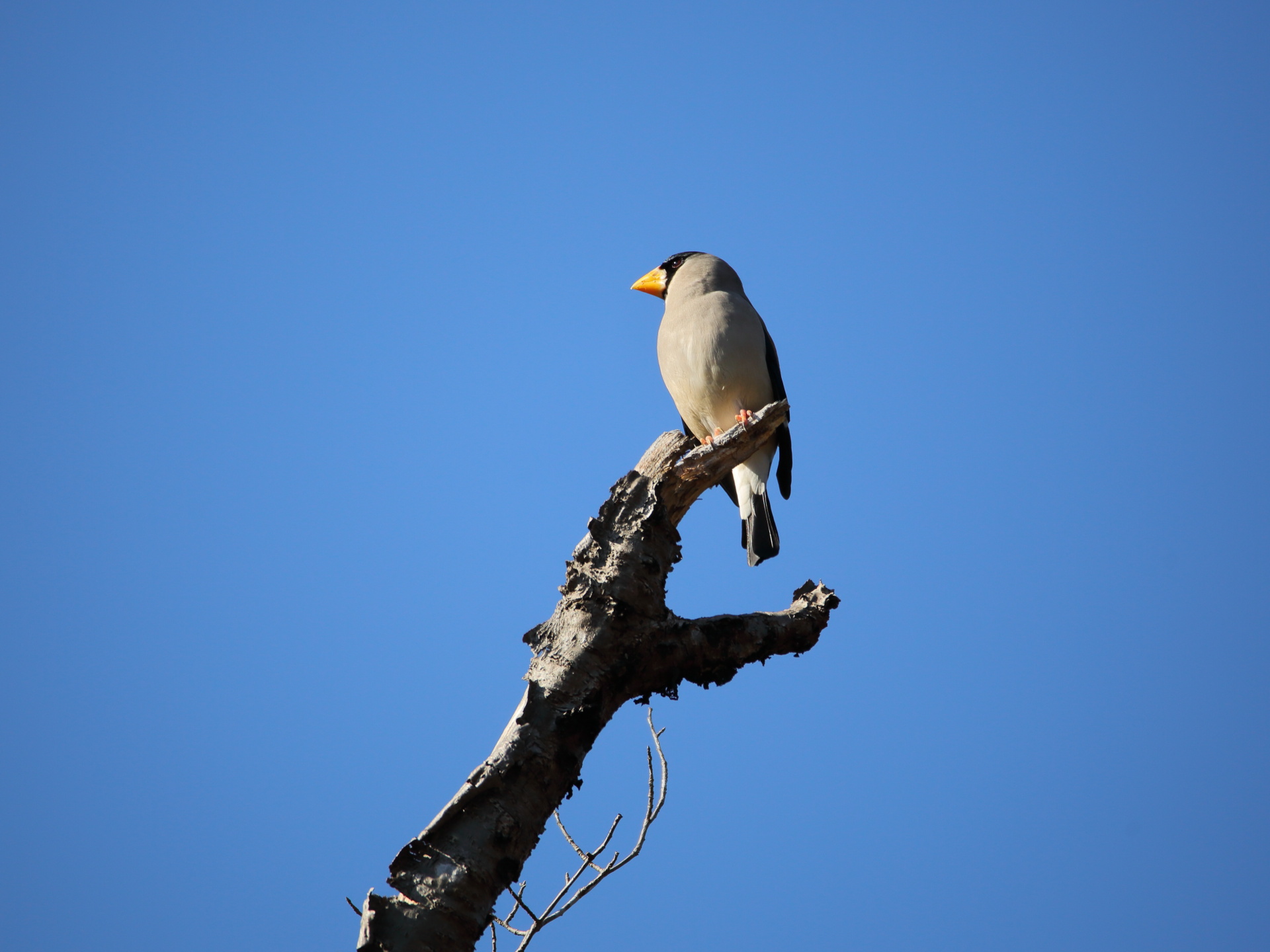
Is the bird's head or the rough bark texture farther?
the bird's head

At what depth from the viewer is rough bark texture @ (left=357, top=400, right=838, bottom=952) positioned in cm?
232

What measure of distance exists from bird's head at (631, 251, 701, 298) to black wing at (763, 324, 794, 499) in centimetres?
108

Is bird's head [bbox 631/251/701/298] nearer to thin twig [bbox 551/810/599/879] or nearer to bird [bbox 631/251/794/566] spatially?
bird [bbox 631/251/794/566]

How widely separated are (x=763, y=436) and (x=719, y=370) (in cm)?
86

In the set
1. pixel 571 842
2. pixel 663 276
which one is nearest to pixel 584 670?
pixel 571 842

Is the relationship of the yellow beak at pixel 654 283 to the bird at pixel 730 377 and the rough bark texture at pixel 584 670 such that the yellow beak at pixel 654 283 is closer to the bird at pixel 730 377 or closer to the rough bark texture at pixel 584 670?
the bird at pixel 730 377

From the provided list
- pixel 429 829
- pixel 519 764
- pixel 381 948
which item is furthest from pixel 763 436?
pixel 381 948

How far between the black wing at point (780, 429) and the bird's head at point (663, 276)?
3.53 ft

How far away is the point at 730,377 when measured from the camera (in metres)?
4.78

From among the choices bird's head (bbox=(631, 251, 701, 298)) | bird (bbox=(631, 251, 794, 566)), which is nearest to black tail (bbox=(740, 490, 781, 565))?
bird (bbox=(631, 251, 794, 566))

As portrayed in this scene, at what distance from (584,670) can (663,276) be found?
12.9ft

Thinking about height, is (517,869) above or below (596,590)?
below

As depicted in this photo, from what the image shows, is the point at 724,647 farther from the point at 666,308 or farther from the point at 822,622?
the point at 666,308

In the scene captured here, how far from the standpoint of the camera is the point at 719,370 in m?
4.76
